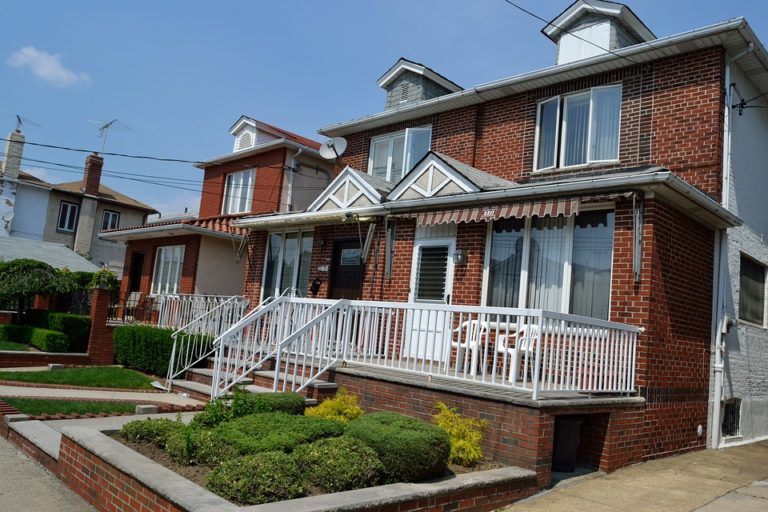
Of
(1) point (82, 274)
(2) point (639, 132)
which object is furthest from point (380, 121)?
(1) point (82, 274)

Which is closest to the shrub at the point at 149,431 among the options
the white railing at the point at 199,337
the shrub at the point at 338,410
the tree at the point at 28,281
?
the shrub at the point at 338,410

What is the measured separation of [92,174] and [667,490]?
3675cm

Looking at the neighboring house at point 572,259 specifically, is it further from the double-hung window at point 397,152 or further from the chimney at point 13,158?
the chimney at point 13,158

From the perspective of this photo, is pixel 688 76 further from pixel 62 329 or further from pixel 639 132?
pixel 62 329

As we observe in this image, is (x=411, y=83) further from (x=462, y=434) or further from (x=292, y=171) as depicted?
(x=462, y=434)

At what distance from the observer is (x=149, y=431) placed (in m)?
6.28

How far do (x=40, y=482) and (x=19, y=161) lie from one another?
3359cm

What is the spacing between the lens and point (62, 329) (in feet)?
48.2

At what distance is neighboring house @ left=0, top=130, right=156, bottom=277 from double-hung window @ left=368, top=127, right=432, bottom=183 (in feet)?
85.0

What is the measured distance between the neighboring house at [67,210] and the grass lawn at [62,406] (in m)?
28.5

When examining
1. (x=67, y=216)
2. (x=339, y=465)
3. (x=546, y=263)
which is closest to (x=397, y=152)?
(x=546, y=263)

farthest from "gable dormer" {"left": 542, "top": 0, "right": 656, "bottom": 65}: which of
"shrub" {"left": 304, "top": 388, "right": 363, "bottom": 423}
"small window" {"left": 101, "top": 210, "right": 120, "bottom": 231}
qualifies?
"small window" {"left": 101, "top": 210, "right": 120, "bottom": 231}

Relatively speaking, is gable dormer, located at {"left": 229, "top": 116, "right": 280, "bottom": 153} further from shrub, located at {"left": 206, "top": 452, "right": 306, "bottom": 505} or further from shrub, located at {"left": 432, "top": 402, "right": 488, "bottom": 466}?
shrub, located at {"left": 206, "top": 452, "right": 306, "bottom": 505}

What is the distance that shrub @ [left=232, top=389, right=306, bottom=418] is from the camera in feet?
21.9
